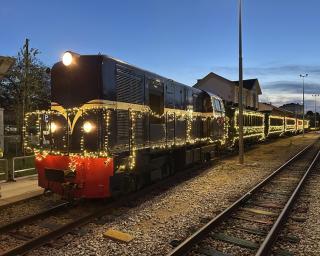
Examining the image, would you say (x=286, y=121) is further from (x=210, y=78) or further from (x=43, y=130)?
(x=43, y=130)

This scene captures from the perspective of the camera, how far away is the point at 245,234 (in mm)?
7695

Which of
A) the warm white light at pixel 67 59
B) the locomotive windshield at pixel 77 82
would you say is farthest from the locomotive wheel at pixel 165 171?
the warm white light at pixel 67 59

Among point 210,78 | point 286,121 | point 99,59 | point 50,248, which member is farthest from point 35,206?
point 210,78

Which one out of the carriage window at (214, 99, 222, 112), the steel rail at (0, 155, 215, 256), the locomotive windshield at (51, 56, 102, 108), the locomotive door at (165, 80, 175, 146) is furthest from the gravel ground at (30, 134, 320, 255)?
the carriage window at (214, 99, 222, 112)

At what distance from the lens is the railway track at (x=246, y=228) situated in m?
6.69

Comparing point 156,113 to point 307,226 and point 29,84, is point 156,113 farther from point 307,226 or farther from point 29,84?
point 29,84

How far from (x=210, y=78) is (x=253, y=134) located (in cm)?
3591

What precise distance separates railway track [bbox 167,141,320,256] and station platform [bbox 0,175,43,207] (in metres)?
5.00

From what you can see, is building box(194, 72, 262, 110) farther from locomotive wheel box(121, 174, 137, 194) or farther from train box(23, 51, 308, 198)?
locomotive wheel box(121, 174, 137, 194)

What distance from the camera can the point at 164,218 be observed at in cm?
873

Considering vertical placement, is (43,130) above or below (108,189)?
above

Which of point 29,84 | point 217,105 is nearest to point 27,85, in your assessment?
point 29,84

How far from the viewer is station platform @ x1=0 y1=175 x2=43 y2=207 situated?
10.2 m

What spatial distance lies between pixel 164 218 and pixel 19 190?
4.79 metres
